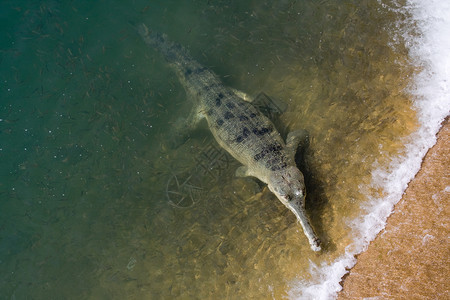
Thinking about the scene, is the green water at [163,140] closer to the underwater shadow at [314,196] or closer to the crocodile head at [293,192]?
the underwater shadow at [314,196]

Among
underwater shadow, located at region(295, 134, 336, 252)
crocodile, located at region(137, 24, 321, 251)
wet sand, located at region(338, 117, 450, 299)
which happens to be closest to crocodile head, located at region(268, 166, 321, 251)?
crocodile, located at region(137, 24, 321, 251)

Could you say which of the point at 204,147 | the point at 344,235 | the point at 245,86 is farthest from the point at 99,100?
the point at 344,235

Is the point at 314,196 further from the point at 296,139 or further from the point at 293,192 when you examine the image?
the point at 296,139

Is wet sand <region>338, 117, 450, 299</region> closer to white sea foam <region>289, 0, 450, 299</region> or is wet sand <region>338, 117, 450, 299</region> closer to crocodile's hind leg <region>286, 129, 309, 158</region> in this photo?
white sea foam <region>289, 0, 450, 299</region>

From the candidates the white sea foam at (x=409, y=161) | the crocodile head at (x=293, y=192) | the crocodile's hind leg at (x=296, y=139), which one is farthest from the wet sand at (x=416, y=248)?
the crocodile's hind leg at (x=296, y=139)

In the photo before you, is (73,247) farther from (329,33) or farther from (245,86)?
(329,33)

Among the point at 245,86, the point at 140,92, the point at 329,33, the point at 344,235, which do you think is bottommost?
the point at 140,92

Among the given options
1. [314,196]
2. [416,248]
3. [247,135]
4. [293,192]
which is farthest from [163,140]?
[416,248]
